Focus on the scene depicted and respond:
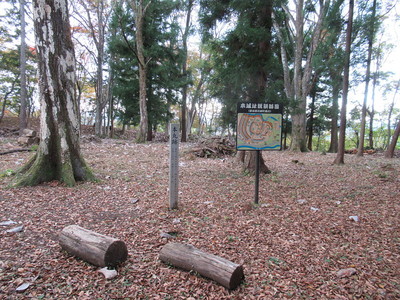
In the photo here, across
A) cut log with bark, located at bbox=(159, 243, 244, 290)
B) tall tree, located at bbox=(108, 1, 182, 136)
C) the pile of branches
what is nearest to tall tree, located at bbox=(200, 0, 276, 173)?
the pile of branches

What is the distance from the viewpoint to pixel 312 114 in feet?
68.9

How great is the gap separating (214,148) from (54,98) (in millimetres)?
7713

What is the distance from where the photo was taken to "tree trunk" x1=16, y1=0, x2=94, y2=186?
5.09 m

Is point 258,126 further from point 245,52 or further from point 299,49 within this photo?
point 299,49

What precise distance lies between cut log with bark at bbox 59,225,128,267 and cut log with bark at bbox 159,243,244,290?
1.62ft

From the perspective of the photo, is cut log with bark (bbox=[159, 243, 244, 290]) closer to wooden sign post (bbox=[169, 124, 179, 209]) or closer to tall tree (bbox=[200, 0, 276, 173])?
wooden sign post (bbox=[169, 124, 179, 209])

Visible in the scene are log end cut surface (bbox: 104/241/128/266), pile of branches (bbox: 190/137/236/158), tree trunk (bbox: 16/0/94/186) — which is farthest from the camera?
pile of branches (bbox: 190/137/236/158)

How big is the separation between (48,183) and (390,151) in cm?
A: 1435

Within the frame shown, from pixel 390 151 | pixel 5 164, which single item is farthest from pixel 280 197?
pixel 390 151

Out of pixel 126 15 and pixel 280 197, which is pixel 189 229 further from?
pixel 126 15

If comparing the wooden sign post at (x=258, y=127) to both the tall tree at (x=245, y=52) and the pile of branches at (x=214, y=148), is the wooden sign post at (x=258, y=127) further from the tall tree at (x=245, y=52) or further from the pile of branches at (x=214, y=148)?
the pile of branches at (x=214, y=148)

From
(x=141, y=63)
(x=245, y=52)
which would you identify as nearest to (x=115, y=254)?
(x=245, y=52)

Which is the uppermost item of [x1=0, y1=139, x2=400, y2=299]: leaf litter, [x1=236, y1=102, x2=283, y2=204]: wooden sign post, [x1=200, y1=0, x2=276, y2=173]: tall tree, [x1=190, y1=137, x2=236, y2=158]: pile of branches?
[x1=200, y1=0, x2=276, y2=173]: tall tree

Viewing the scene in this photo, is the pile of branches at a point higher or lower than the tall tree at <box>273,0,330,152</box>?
lower
